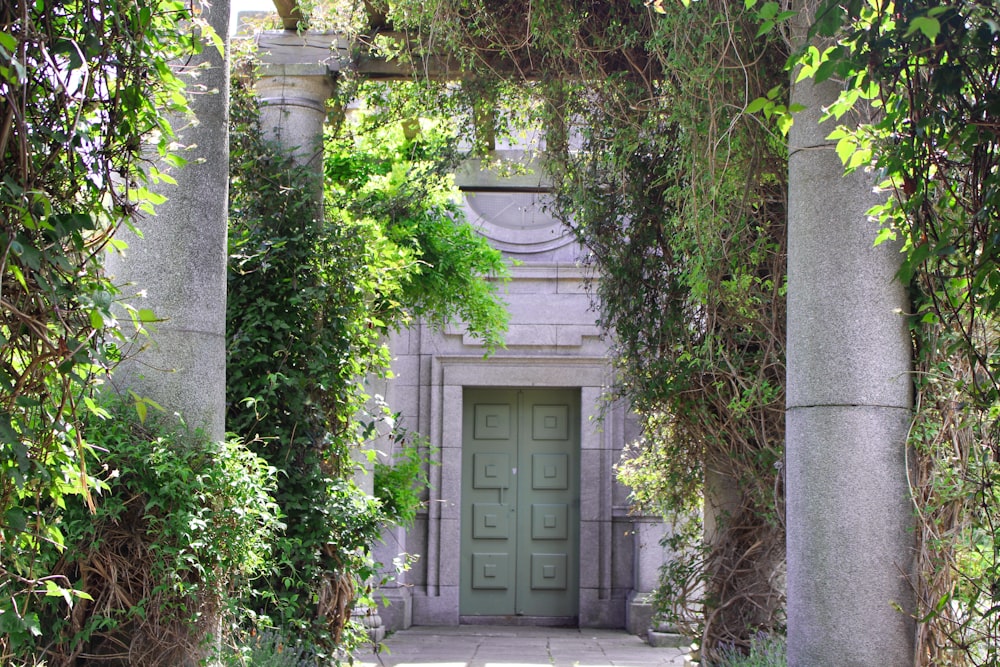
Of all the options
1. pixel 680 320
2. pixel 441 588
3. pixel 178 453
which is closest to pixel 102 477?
pixel 178 453

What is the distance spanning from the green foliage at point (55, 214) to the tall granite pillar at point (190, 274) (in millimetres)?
1353

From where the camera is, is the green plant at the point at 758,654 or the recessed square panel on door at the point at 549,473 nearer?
the green plant at the point at 758,654

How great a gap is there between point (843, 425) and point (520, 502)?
24.7 ft

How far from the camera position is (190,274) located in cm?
409

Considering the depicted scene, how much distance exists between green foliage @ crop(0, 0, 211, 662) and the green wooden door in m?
8.28

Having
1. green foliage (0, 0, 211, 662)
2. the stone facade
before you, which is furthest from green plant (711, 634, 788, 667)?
the stone facade

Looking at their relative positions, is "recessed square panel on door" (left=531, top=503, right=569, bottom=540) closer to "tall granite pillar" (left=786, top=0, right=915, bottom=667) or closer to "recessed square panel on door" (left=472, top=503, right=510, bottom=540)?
"recessed square panel on door" (left=472, top=503, right=510, bottom=540)

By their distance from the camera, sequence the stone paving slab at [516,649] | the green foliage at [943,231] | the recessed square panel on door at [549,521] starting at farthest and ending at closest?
1. the recessed square panel on door at [549,521]
2. the stone paving slab at [516,649]
3. the green foliage at [943,231]

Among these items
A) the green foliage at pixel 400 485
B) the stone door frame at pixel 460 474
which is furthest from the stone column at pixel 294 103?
the stone door frame at pixel 460 474

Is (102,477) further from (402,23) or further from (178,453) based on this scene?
(402,23)

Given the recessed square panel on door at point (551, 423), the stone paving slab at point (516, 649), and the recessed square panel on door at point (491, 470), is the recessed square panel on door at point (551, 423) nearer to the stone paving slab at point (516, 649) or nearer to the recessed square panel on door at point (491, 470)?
the recessed square panel on door at point (491, 470)

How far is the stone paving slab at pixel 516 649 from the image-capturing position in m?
8.08

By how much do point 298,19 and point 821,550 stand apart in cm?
464

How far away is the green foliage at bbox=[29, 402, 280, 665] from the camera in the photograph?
370 cm
